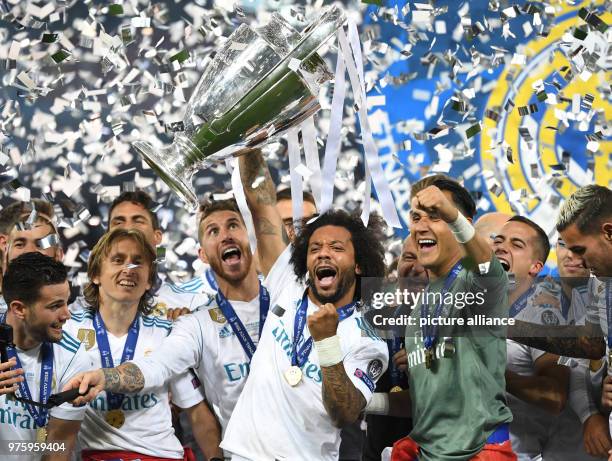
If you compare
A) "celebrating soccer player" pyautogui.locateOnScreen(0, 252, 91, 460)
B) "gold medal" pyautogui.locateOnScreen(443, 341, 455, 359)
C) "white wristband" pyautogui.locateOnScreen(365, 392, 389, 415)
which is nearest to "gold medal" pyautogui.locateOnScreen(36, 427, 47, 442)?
"celebrating soccer player" pyautogui.locateOnScreen(0, 252, 91, 460)

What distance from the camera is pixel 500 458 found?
348 cm

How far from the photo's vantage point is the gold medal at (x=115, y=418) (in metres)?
4.02

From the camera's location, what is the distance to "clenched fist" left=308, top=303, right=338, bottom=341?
348 centimetres

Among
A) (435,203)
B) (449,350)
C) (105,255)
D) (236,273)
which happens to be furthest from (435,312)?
(105,255)

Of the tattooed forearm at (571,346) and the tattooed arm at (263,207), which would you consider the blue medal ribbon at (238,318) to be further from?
the tattooed forearm at (571,346)

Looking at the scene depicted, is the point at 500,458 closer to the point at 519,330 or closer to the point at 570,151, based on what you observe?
the point at 519,330

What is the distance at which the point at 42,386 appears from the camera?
12.5 feet

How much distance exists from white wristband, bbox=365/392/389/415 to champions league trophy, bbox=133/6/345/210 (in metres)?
1.30

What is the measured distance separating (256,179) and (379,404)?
1015 millimetres

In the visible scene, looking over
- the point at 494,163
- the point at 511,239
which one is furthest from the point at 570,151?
the point at 511,239

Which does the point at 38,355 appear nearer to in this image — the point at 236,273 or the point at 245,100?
the point at 236,273

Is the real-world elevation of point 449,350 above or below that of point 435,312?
below

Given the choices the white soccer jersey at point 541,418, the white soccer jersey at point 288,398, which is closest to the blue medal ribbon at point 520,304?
the white soccer jersey at point 541,418

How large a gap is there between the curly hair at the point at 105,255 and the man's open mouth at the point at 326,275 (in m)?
0.87
